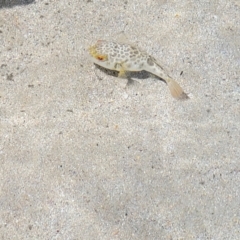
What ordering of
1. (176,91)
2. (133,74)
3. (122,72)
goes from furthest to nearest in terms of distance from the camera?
(133,74) → (122,72) → (176,91)

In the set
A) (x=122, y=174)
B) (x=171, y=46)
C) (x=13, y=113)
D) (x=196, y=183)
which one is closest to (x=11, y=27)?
(x=13, y=113)

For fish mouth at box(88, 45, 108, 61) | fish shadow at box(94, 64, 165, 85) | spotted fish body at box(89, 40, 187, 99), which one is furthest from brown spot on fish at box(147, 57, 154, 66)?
→ fish mouth at box(88, 45, 108, 61)

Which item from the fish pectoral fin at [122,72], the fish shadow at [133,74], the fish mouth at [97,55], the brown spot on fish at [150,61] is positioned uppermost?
the brown spot on fish at [150,61]

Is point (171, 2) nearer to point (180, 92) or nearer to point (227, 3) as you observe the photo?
point (227, 3)

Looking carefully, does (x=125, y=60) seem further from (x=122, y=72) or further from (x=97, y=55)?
(x=97, y=55)

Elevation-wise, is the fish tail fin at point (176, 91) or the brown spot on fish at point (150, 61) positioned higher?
the brown spot on fish at point (150, 61)

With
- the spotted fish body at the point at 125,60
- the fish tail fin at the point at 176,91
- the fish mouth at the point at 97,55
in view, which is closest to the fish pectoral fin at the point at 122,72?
the spotted fish body at the point at 125,60

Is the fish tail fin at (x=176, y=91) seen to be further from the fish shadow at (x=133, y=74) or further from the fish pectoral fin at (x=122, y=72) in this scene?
the fish pectoral fin at (x=122, y=72)

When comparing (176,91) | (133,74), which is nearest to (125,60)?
(133,74)
